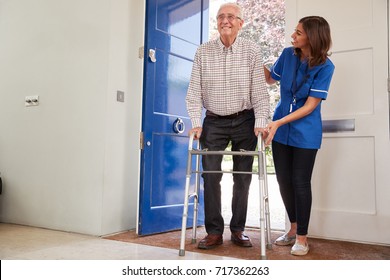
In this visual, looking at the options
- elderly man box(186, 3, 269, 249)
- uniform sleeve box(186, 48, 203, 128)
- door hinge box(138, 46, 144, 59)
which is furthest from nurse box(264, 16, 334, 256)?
door hinge box(138, 46, 144, 59)

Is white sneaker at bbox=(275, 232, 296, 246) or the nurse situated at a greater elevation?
the nurse

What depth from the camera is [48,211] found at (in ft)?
9.80

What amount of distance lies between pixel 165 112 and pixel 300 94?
1.10 m

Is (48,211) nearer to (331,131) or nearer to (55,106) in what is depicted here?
(55,106)

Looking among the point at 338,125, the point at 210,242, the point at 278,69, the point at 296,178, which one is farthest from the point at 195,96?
the point at 338,125

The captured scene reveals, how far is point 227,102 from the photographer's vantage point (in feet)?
7.48

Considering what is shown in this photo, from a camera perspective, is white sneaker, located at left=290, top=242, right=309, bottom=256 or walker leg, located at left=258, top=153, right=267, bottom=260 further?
white sneaker, located at left=290, top=242, right=309, bottom=256

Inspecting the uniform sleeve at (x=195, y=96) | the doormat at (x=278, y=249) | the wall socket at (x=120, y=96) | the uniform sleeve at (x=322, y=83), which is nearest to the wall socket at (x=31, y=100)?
the wall socket at (x=120, y=96)

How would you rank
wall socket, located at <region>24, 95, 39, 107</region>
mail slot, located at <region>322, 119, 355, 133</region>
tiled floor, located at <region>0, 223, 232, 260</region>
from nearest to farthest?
tiled floor, located at <region>0, 223, 232, 260</region>, mail slot, located at <region>322, 119, 355, 133</region>, wall socket, located at <region>24, 95, 39, 107</region>

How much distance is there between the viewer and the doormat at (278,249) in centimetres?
211

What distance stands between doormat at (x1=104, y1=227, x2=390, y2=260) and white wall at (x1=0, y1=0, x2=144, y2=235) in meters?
0.37

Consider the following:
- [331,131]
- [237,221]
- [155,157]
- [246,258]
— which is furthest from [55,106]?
[331,131]

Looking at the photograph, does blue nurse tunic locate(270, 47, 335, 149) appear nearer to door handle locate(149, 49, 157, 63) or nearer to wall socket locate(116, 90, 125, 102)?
door handle locate(149, 49, 157, 63)

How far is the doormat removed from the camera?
211 centimetres
